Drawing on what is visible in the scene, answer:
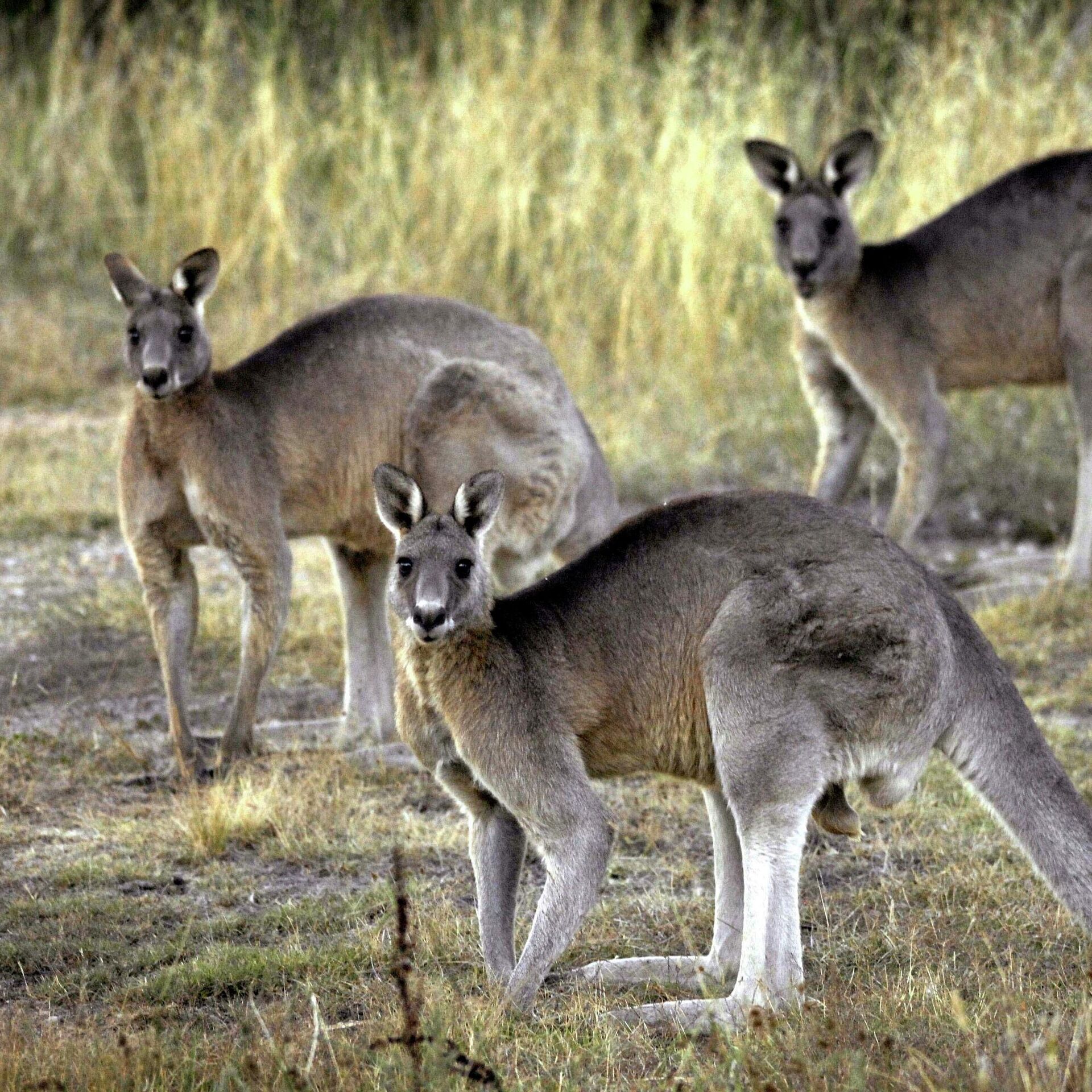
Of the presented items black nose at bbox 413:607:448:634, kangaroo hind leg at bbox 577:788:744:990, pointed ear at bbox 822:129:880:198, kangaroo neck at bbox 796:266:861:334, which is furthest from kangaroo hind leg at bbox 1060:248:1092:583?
black nose at bbox 413:607:448:634

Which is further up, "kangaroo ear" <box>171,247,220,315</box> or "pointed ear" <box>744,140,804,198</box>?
"pointed ear" <box>744,140,804,198</box>

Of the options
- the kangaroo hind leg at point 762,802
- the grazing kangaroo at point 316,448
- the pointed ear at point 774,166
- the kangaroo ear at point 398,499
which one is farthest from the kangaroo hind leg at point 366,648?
the pointed ear at point 774,166

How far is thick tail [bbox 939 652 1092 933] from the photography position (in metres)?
3.68

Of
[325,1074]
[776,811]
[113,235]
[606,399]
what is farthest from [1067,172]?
[113,235]

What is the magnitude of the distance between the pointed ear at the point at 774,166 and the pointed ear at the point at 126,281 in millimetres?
2856

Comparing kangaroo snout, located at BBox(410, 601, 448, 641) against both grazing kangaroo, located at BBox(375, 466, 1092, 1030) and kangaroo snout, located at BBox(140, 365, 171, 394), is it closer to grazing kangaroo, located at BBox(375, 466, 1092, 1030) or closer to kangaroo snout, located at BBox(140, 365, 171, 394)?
grazing kangaroo, located at BBox(375, 466, 1092, 1030)

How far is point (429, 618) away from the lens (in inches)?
152

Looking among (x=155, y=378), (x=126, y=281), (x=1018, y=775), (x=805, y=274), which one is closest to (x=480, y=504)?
(x=1018, y=775)

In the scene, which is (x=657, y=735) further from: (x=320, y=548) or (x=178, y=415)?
(x=320, y=548)

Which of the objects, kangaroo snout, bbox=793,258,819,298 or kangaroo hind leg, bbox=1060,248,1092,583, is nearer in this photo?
kangaroo hind leg, bbox=1060,248,1092,583

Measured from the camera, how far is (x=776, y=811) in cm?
367

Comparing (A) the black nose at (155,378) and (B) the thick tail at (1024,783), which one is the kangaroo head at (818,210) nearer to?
(A) the black nose at (155,378)

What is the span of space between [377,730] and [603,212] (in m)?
5.16

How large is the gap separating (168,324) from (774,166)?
10.2ft
